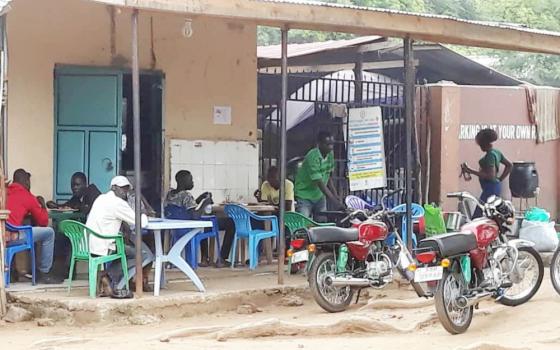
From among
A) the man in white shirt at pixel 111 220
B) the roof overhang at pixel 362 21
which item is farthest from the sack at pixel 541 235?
the man in white shirt at pixel 111 220

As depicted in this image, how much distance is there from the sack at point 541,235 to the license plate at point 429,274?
4583 mm

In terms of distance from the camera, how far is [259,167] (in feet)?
42.3

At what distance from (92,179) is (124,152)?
28.7 inches

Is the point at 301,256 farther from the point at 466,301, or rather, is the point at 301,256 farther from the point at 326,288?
the point at 466,301

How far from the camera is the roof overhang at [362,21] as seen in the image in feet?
29.4

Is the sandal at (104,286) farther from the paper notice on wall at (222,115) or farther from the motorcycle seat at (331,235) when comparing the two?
the paper notice on wall at (222,115)

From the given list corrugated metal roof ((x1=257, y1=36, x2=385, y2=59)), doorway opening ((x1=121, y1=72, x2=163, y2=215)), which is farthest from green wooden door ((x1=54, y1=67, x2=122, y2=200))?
corrugated metal roof ((x1=257, y1=36, x2=385, y2=59))

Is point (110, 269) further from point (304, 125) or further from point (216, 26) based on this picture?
point (304, 125)

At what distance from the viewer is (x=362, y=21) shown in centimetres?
995

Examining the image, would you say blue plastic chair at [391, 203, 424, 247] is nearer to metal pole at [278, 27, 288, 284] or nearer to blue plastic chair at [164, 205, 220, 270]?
metal pole at [278, 27, 288, 284]

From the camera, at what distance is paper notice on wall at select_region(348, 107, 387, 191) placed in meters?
12.3

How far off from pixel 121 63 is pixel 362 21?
10.1ft

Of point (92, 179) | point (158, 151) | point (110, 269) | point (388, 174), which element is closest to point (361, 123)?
point (388, 174)

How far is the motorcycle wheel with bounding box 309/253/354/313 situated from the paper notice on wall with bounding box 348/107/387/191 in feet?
10.2
